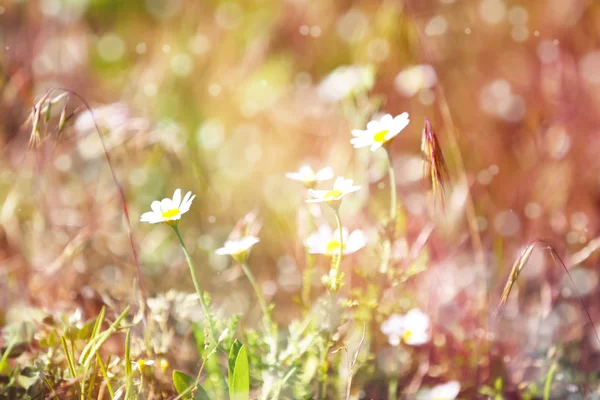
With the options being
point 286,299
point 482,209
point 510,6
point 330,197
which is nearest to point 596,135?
point 482,209

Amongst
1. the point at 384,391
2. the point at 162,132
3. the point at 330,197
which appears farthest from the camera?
the point at 162,132

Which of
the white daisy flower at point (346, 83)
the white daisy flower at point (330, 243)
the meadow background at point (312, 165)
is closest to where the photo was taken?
the white daisy flower at point (330, 243)

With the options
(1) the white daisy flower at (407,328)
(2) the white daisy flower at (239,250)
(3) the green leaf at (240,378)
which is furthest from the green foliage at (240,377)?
(1) the white daisy flower at (407,328)

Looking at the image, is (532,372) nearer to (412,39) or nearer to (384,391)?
(384,391)

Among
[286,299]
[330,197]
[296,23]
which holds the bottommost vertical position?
[286,299]

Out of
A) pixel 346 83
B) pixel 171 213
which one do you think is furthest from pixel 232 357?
pixel 346 83

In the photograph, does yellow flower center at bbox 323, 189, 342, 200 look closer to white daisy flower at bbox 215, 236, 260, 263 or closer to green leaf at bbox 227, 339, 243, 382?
white daisy flower at bbox 215, 236, 260, 263

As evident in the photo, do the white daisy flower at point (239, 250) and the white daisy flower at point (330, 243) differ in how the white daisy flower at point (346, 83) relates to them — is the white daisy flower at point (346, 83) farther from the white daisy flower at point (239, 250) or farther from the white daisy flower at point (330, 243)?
the white daisy flower at point (239, 250)
